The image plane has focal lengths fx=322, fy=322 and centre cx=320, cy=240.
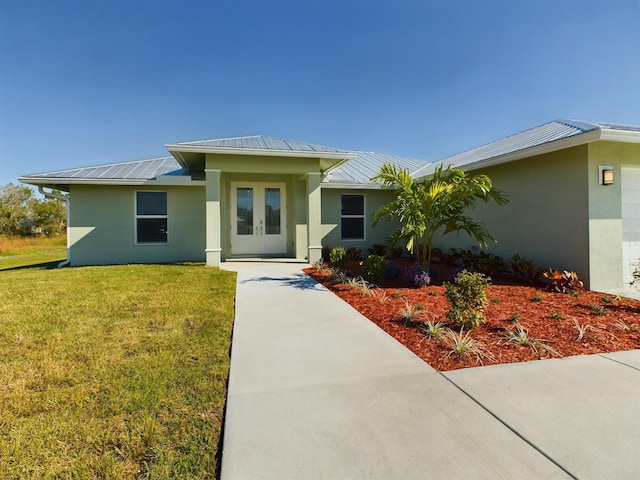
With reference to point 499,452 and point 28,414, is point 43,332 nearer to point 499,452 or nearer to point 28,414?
point 28,414

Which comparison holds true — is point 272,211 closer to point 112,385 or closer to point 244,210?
point 244,210

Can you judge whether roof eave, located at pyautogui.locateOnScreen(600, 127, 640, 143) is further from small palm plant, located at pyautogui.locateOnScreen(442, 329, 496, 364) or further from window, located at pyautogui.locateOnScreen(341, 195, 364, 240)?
window, located at pyautogui.locateOnScreen(341, 195, 364, 240)

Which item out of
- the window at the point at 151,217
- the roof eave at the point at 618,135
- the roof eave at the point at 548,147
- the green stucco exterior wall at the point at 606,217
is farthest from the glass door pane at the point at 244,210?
the roof eave at the point at 618,135

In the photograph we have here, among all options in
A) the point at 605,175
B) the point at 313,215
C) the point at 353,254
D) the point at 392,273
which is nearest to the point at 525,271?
the point at 605,175

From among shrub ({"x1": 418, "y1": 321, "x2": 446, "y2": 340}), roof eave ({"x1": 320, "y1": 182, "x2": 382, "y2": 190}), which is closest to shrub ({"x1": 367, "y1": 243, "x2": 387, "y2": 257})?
roof eave ({"x1": 320, "y1": 182, "x2": 382, "y2": 190})

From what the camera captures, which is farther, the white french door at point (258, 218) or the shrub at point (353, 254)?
the white french door at point (258, 218)

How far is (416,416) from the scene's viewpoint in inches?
96.0

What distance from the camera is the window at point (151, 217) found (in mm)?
11516

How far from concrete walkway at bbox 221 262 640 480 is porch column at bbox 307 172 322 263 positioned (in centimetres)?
643

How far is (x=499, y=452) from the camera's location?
2037 millimetres

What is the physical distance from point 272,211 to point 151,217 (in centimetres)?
433

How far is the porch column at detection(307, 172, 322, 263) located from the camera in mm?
10352

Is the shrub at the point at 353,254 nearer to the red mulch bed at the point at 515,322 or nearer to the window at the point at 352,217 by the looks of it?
the window at the point at 352,217

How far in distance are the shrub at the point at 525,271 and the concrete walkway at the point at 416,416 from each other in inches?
157
